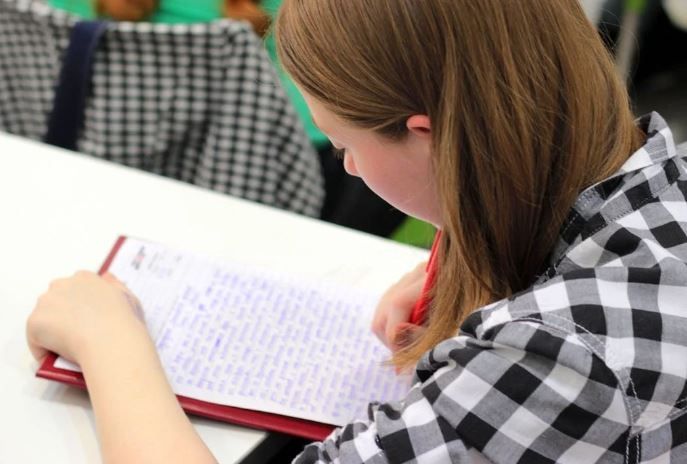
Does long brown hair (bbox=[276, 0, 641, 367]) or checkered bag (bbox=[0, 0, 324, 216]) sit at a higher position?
long brown hair (bbox=[276, 0, 641, 367])

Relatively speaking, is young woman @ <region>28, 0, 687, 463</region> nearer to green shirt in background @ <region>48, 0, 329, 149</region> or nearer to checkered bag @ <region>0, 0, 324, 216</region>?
checkered bag @ <region>0, 0, 324, 216</region>

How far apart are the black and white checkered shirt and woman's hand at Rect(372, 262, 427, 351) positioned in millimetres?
226

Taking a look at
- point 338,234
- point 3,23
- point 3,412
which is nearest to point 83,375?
point 3,412

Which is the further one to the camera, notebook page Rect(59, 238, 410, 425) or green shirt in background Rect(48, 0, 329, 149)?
green shirt in background Rect(48, 0, 329, 149)

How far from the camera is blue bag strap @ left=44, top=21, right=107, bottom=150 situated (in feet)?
3.83

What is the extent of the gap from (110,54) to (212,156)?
0.69 ft

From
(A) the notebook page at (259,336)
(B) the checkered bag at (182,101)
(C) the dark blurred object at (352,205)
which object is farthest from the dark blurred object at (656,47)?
(A) the notebook page at (259,336)

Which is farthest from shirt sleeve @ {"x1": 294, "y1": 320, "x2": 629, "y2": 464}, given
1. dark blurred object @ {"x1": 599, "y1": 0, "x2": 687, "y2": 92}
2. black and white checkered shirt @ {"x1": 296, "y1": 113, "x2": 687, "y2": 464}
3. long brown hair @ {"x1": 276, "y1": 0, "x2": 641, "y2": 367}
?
dark blurred object @ {"x1": 599, "y1": 0, "x2": 687, "y2": 92}

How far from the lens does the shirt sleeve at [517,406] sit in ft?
1.78

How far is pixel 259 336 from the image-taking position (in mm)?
846

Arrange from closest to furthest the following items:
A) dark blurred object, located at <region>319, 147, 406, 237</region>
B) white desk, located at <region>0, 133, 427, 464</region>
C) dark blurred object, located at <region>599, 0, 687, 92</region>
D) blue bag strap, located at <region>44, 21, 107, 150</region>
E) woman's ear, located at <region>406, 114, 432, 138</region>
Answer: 1. woman's ear, located at <region>406, 114, 432, 138</region>
2. white desk, located at <region>0, 133, 427, 464</region>
3. blue bag strap, located at <region>44, 21, 107, 150</region>
4. dark blurred object, located at <region>319, 147, 406, 237</region>
5. dark blurred object, located at <region>599, 0, 687, 92</region>

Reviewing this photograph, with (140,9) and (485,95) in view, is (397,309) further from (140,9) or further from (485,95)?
(140,9)

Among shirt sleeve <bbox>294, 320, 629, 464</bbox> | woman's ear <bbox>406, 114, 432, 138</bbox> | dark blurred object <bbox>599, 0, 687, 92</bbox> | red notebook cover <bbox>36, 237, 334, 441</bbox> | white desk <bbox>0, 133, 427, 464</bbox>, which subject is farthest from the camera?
dark blurred object <bbox>599, 0, 687, 92</bbox>

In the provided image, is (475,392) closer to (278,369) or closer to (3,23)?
(278,369)
